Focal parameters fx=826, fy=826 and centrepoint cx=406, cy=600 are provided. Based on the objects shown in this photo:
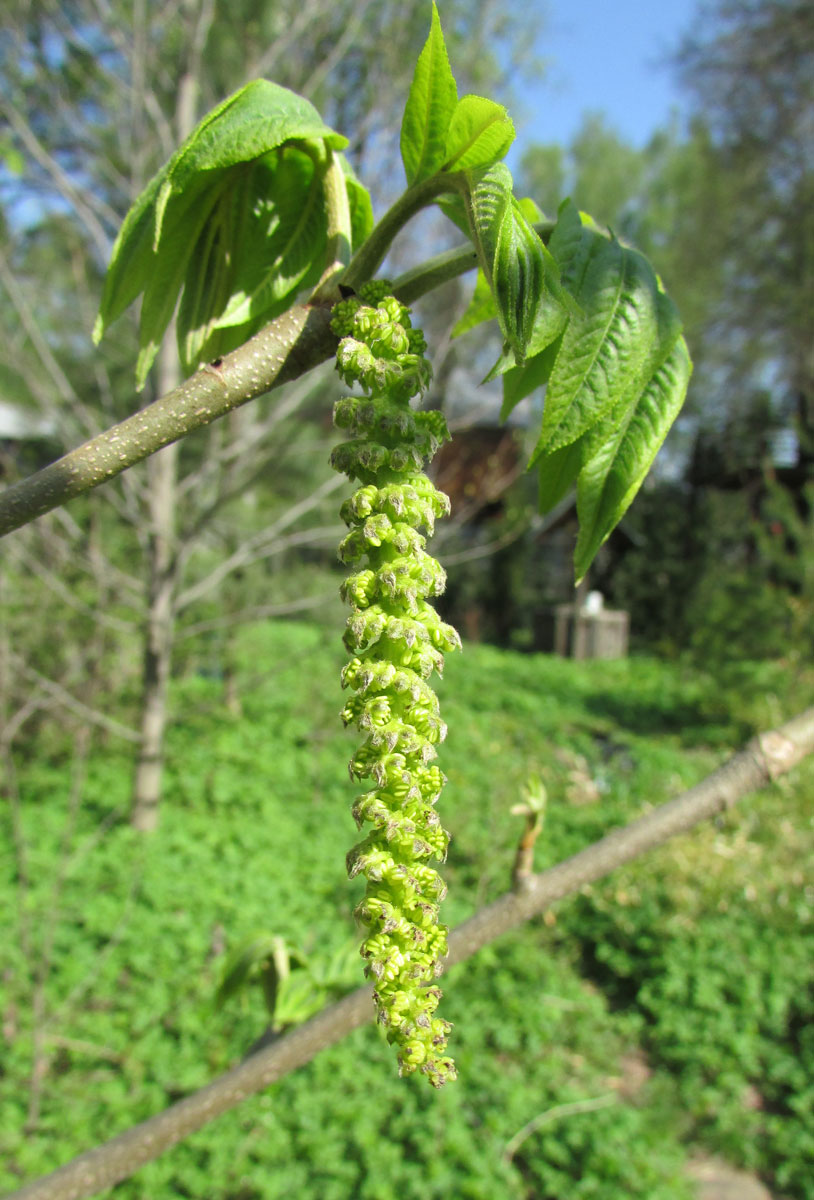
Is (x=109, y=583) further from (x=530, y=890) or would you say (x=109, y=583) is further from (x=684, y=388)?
(x=684, y=388)

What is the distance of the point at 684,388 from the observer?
611 mm

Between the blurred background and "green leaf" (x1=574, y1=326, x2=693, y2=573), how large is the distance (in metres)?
0.17

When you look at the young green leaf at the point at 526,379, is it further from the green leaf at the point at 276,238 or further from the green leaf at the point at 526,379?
the green leaf at the point at 276,238

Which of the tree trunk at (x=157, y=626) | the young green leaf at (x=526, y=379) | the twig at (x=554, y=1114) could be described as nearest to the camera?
the young green leaf at (x=526, y=379)

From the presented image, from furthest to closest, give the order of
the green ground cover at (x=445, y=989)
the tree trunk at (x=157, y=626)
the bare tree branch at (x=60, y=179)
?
the tree trunk at (x=157, y=626)
the bare tree branch at (x=60, y=179)
the green ground cover at (x=445, y=989)

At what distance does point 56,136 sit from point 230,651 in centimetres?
559

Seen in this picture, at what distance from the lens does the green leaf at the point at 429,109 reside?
1.86 feet

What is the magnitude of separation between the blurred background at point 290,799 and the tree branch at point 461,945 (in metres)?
0.14

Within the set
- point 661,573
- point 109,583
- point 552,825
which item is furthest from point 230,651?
point 661,573

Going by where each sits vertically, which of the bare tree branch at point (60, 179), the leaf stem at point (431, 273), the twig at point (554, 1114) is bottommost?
the twig at point (554, 1114)

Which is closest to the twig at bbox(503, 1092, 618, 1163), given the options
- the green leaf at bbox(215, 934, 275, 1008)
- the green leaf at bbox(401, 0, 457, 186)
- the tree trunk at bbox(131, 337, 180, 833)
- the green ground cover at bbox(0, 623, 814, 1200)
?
the green ground cover at bbox(0, 623, 814, 1200)

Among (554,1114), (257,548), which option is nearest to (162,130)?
(257,548)

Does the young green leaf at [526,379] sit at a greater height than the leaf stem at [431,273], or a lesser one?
lesser

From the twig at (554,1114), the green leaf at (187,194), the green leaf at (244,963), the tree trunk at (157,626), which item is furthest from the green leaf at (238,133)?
the tree trunk at (157,626)
